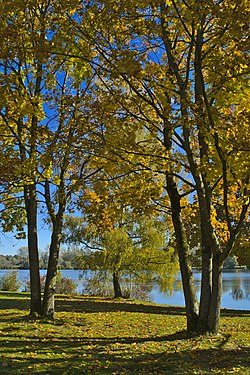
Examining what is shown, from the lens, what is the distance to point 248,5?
6.64 meters

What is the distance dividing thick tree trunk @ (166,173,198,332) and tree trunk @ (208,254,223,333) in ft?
2.05

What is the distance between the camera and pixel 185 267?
30.6ft

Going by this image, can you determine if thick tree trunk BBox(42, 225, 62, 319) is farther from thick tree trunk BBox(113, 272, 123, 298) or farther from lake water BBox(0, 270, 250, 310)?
lake water BBox(0, 270, 250, 310)

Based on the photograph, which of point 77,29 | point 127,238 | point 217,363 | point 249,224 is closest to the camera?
point 217,363

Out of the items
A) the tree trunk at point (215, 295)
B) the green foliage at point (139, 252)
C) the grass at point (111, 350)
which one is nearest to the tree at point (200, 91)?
the tree trunk at point (215, 295)

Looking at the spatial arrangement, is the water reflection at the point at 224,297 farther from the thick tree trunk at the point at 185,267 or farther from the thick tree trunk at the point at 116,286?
the thick tree trunk at the point at 185,267

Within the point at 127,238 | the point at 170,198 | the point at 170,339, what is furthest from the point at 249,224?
the point at 170,339

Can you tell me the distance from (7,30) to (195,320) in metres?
7.55

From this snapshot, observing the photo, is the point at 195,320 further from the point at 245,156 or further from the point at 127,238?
the point at 127,238

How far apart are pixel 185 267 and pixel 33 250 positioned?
4447mm

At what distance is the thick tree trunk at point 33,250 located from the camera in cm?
→ 1106

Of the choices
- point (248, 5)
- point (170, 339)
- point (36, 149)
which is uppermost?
point (248, 5)

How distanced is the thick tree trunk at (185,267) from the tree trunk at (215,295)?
62cm

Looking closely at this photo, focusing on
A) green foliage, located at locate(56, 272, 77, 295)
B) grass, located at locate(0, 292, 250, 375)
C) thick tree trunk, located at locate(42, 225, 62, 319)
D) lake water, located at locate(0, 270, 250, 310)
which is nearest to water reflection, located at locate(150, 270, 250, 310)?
lake water, located at locate(0, 270, 250, 310)
